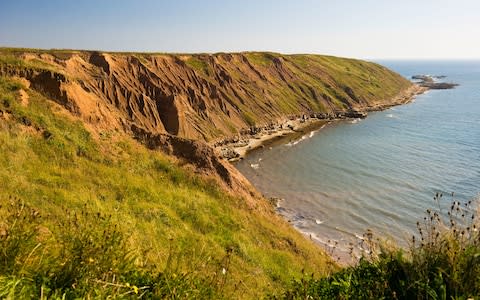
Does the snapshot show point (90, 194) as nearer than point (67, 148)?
Yes

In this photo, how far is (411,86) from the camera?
Answer: 483 feet

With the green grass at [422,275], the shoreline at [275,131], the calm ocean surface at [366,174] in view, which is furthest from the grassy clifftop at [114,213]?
Result: the shoreline at [275,131]

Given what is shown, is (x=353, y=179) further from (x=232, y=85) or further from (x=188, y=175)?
(x=232, y=85)

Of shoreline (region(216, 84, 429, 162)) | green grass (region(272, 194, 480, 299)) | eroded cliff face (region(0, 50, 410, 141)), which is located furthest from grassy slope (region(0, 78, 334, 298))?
shoreline (region(216, 84, 429, 162))

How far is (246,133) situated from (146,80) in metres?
19.0

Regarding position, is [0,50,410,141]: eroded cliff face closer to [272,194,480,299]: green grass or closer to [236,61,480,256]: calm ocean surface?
[236,61,480,256]: calm ocean surface

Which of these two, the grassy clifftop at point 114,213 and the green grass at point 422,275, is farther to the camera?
the green grass at point 422,275

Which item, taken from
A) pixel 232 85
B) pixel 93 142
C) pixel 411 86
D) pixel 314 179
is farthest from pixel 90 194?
pixel 411 86

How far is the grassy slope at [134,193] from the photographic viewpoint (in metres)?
13.1

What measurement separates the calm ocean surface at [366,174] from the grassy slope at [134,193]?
5709mm

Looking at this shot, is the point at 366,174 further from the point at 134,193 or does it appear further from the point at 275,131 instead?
the point at 134,193

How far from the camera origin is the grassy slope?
43.1ft

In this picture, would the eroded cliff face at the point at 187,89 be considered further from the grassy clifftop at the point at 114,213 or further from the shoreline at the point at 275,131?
the shoreline at the point at 275,131

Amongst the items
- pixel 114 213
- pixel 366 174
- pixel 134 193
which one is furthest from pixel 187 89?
pixel 114 213
